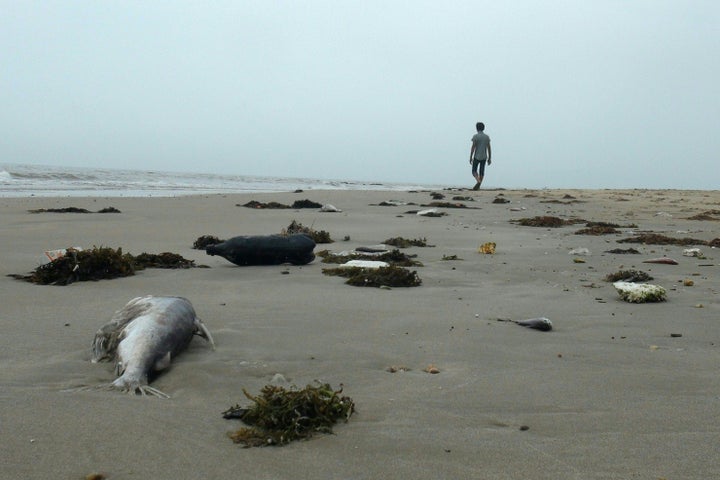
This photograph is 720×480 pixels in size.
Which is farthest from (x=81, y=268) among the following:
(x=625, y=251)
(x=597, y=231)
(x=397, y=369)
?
(x=597, y=231)

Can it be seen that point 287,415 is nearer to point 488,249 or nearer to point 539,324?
point 539,324

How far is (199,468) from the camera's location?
201 centimetres

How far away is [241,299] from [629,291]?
2.84 metres

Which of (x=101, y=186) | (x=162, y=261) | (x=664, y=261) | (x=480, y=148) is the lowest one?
(x=101, y=186)

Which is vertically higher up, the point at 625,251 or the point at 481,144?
the point at 481,144

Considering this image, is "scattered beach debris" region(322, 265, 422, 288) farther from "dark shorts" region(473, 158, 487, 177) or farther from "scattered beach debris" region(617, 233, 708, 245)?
"dark shorts" region(473, 158, 487, 177)

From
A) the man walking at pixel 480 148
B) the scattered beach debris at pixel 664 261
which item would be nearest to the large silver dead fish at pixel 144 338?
the scattered beach debris at pixel 664 261

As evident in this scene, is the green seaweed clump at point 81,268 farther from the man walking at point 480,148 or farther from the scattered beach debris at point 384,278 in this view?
the man walking at point 480,148

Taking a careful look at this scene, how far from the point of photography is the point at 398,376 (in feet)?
9.73

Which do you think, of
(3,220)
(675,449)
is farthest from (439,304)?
(3,220)

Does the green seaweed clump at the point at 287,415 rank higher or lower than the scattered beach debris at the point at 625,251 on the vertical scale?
lower

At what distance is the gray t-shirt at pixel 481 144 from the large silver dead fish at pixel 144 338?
63.1ft

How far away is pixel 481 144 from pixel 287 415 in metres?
20.3

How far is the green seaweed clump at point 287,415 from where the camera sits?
88.4 inches
